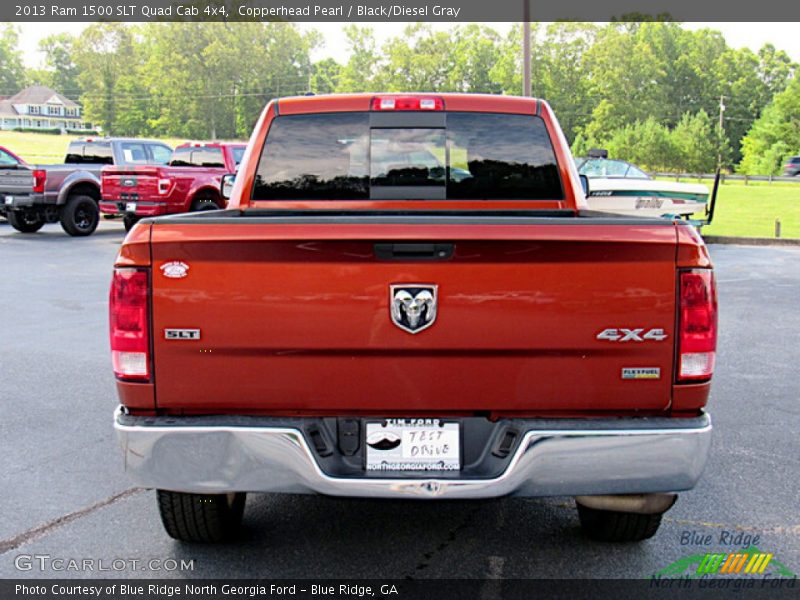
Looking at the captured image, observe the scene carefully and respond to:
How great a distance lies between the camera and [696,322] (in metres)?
3.30

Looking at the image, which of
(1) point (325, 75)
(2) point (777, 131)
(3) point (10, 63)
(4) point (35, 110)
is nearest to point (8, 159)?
(2) point (777, 131)

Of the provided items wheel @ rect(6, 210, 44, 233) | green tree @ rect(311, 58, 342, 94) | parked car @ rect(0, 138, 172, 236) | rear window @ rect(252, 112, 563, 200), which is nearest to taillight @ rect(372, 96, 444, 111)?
rear window @ rect(252, 112, 563, 200)

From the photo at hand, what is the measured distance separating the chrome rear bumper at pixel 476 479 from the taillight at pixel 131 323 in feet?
0.68

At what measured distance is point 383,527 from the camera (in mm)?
4320

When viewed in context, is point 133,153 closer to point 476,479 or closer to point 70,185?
point 70,185

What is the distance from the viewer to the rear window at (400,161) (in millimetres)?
4875

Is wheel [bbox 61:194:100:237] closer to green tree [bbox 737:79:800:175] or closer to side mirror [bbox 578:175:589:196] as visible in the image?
side mirror [bbox 578:175:589:196]

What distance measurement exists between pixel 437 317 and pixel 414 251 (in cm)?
24

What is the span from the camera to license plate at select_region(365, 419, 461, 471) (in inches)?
130

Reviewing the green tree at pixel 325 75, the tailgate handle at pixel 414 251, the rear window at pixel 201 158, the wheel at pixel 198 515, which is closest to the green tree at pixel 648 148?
the green tree at pixel 325 75

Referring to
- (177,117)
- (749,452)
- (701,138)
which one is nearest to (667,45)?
(701,138)

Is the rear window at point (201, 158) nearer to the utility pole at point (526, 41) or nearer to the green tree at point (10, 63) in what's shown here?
the utility pole at point (526, 41)

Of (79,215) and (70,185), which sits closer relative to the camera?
(70,185)

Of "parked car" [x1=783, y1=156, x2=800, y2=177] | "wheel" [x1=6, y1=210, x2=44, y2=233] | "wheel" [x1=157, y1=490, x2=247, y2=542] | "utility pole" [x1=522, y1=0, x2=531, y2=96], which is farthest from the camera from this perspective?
"parked car" [x1=783, y1=156, x2=800, y2=177]
